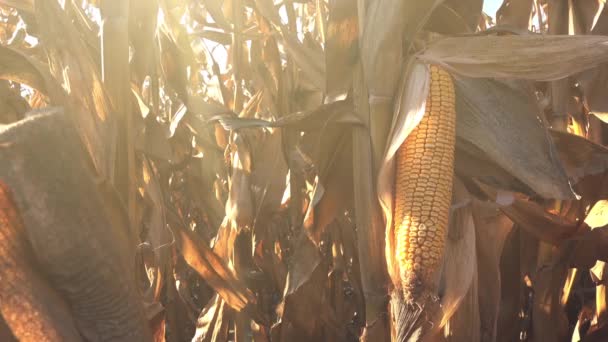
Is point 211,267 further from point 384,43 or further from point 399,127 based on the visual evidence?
point 384,43

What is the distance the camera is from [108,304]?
141cm

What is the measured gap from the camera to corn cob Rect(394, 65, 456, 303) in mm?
1677

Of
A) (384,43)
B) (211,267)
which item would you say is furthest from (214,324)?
(384,43)

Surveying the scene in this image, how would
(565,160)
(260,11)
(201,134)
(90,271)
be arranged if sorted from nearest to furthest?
1. (90,271)
2. (565,160)
3. (260,11)
4. (201,134)

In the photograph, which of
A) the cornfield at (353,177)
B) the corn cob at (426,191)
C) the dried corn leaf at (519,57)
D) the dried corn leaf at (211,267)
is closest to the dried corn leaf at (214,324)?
the cornfield at (353,177)

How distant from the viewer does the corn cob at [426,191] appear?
1.68 metres

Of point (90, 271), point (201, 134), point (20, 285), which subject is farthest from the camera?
point (201, 134)

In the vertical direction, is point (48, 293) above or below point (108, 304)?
above

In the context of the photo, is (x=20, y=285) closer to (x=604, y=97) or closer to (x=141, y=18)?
(x=141, y=18)

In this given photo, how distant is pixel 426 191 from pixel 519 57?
0.66 m

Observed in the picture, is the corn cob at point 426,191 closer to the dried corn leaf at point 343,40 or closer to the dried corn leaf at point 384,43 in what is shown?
the dried corn leaf at point 384,43

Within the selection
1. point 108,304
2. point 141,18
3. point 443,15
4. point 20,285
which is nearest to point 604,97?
point 443,15

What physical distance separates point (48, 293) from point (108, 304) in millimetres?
157

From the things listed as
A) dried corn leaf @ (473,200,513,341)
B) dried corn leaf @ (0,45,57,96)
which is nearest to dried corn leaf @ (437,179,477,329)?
dried corn leaf @ (473,200,513,341)
